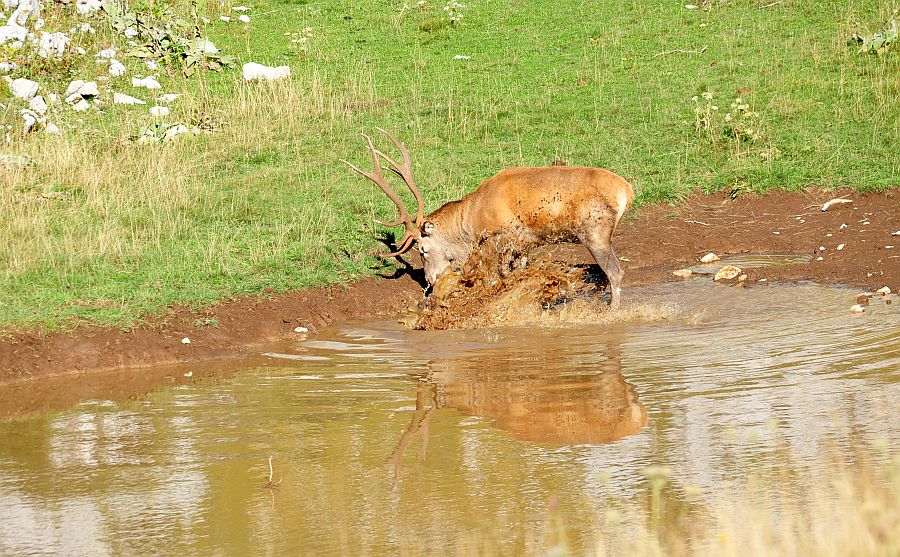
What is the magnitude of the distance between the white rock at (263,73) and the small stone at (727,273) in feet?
26.3

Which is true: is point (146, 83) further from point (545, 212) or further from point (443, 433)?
point (443, 433)

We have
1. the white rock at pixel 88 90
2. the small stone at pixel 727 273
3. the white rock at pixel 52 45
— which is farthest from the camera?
the white rock at pixel 52 45

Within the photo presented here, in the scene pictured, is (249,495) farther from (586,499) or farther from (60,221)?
(60,221)

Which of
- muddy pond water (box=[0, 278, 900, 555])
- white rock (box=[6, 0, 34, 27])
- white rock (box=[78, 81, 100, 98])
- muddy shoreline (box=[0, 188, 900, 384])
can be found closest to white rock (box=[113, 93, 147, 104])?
white rock (box=[78, 81, 100, 98])

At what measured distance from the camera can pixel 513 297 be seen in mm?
9008

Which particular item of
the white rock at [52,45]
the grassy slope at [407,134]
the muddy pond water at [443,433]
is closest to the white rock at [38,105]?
the grassy slope at [407,134]

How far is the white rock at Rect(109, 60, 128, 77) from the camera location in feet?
51.7

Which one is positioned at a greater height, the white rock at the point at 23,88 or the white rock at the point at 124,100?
the white rock at the point at 23,88

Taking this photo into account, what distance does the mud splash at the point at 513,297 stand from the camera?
28.9 ft

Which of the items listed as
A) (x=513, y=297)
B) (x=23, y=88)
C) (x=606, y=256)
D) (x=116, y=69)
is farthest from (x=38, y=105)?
(x=606, y=256)

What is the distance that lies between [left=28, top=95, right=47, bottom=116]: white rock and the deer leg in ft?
25.3

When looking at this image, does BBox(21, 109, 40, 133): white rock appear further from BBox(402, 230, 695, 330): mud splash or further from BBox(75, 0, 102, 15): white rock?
BBox(402, 230, 695, 330): mud splash

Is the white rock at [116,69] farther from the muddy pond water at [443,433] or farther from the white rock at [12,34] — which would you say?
the muddy pond water at [443,433]

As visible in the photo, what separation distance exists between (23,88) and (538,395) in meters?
9.94
